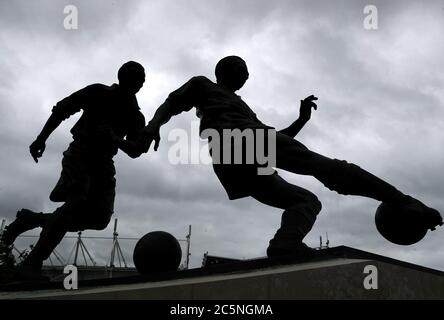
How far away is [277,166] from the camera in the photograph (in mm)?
4238

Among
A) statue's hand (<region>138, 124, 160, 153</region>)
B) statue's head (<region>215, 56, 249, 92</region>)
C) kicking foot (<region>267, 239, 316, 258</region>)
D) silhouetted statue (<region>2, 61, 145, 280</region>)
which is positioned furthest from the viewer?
silhouetted statue (<region>2, 61, 145, 280</region>)

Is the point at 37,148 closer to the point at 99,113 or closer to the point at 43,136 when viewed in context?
the point at 43,136

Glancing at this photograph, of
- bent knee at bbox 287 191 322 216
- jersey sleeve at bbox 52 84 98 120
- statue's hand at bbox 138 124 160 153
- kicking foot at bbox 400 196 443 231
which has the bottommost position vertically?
kicking foot at bbox 400 196 443 231

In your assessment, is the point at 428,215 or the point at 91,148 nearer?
the point at 428,215

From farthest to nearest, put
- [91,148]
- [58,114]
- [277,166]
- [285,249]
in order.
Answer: [58,114] → [91,148] → [277,166] → [285,249]

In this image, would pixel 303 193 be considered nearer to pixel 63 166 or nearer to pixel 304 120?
pixel 304 120

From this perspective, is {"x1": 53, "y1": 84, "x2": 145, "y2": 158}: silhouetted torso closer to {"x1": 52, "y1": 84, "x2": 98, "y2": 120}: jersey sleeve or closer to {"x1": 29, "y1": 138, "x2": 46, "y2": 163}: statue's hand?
{"x1": 52, "y1": 84, "x2": 98, "y2": 120}: jersey sleeve

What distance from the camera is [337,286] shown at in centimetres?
305

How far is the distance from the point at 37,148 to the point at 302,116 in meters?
3.23

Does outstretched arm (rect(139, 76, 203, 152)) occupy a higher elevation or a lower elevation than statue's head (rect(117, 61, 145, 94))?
lower

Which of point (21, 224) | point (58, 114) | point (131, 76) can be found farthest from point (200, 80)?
point (21, 224)

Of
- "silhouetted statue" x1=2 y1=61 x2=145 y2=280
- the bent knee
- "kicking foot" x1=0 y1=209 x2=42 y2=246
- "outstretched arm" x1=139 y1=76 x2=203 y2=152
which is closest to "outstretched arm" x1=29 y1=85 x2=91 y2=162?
"silhouetted statue" x1=2 y1=61 x2=145 y2=280

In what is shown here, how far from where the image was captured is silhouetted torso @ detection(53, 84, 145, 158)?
539 cm

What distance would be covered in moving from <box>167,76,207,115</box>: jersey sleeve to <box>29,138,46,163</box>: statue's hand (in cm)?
194
